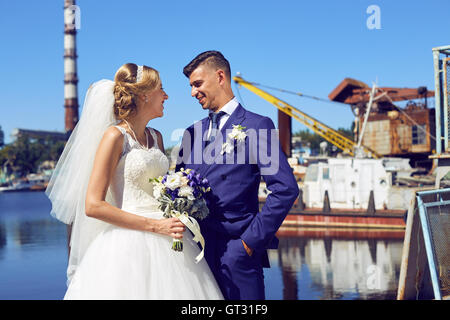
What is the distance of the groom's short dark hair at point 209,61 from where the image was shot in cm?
340

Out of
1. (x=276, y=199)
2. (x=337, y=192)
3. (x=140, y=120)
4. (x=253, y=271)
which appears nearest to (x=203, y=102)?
(x=140, y=120)

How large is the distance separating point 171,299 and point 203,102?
1282mm

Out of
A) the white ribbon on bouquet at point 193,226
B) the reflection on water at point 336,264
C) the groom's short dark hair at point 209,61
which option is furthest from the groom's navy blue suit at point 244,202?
the reflection on water at point 336,264

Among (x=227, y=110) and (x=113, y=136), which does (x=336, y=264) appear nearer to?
(x=227, y=110)

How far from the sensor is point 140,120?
3.45m

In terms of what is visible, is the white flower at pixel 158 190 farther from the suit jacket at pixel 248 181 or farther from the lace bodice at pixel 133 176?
the suit jacket at pixel 248 181

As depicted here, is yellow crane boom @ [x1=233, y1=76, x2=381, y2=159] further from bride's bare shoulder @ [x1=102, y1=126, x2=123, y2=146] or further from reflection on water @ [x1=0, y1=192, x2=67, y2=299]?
bride's bare shoulder @ [x1=102, y1=126, x2=123, y2=146]

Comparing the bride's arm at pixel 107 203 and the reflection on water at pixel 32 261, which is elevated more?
the bride's arm at pixel 107 203

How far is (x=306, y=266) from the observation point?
19.2m

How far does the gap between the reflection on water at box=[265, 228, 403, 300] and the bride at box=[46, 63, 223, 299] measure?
11.5m

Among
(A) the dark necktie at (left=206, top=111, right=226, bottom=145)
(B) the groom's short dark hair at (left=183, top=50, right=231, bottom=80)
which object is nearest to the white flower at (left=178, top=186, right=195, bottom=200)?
(A) the dark necktie at (left=206, top=111, right=226, bottom=145)

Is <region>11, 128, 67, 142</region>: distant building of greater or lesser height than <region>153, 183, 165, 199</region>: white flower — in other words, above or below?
above

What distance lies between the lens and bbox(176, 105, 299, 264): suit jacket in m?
3.15
